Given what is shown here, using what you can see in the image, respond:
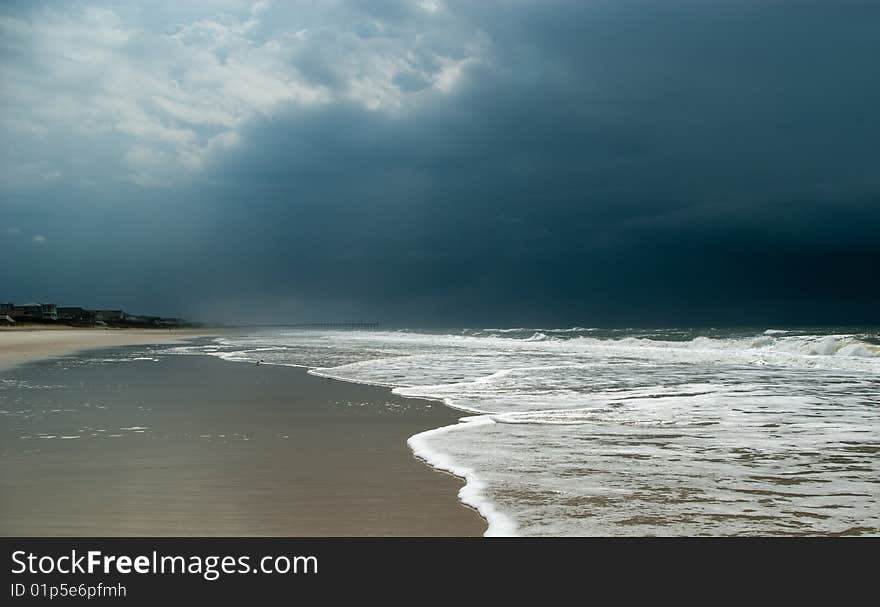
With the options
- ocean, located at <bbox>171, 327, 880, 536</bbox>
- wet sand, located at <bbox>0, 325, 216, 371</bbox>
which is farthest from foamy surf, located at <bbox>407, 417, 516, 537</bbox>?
wet sand, located at <bbox>0, 325, 216, 371</bbox>

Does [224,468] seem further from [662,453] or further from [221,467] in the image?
[662,453]

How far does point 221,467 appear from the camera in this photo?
6.27 meters

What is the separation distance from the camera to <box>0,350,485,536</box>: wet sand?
4520 millimetres

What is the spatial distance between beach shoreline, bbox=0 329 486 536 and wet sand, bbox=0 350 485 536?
0.05ft

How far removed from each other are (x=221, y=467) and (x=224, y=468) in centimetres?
6

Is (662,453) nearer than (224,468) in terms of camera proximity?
No

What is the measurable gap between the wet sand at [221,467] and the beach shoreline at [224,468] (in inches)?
0.6

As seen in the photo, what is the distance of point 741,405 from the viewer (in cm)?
1070

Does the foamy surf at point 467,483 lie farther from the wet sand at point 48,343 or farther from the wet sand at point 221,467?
the wet sand at point 48,343

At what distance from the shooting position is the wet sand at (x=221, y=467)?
178 inches

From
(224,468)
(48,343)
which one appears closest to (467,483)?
(224,468)

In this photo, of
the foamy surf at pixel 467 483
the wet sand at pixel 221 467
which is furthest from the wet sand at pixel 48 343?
the foamy surf at pixel 467 483
